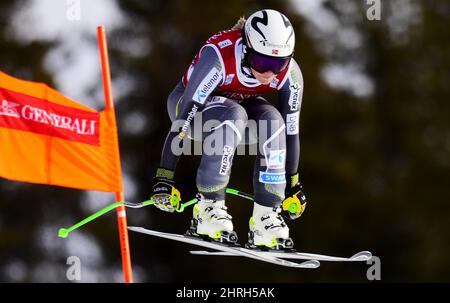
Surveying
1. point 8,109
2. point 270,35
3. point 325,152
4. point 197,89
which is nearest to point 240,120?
point 197,89

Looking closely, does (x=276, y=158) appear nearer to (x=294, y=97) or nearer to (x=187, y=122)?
(x=294, y=97)

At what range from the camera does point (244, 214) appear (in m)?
22.8

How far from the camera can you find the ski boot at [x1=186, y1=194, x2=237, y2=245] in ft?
37.5

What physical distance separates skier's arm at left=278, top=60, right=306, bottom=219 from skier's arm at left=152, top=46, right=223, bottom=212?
70 centimetres

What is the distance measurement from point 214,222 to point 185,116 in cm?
102

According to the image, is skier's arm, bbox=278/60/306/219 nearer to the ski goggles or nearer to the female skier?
the female skier

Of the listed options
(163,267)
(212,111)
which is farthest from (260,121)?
(163,267)

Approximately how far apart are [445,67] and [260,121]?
50.0ft

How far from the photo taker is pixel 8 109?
44.7 feet

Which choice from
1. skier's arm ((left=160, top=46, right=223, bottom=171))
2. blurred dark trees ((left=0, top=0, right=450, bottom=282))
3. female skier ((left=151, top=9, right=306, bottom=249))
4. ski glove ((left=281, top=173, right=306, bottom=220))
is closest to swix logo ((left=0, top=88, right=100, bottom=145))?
female skier ((left=151, top=9, right=306, bottom=249))

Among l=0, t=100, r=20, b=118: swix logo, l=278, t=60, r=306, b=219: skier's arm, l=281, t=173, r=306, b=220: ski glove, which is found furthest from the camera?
l=0, t=100, r=20, b=118: swix logo

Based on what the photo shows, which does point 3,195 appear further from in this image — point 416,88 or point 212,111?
point 212,111

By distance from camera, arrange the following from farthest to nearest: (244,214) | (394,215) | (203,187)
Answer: (394,215) < (244,214) < (203,187)

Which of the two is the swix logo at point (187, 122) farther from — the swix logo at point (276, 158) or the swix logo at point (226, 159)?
the swix logo at point (276, 158)
